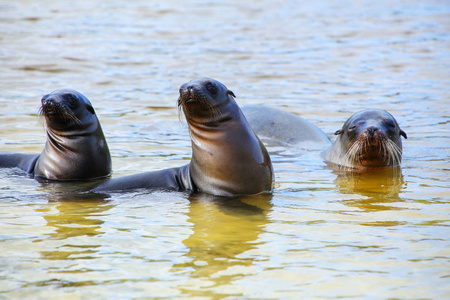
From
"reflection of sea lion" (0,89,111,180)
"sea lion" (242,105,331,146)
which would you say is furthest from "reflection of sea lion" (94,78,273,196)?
"sea lion" (242,105,331,146)

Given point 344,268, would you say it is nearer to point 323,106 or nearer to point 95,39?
point 323,106

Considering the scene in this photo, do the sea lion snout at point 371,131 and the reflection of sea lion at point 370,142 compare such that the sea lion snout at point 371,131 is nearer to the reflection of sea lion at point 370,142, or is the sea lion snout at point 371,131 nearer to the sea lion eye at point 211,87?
the reflection of sea lion at point 370,142

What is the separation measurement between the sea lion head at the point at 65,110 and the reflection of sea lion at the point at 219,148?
1094mm

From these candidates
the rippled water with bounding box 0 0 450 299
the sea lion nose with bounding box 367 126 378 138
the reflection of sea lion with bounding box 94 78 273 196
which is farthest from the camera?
the sea lion nose with bounding box 367 126 378 138

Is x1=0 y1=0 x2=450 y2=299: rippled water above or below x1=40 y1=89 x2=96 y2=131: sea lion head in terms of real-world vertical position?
below

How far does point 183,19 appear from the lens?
2195 cm

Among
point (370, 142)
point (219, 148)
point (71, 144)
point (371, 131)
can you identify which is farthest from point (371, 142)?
point (71, 144)

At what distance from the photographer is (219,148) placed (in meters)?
6.29

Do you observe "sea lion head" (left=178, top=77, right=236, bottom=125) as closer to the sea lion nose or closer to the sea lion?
the sea lion nose

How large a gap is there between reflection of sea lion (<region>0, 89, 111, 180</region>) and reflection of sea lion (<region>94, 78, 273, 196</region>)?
810mm

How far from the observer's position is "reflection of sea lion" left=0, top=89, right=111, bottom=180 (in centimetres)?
719

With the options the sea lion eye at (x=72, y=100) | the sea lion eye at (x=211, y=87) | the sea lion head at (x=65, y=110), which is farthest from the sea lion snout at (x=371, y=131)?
the sea lion eye at (x=72, y=100)

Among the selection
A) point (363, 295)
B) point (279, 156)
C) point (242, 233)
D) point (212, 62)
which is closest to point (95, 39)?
point (212, 62)

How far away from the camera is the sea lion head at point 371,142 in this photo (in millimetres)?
7312
